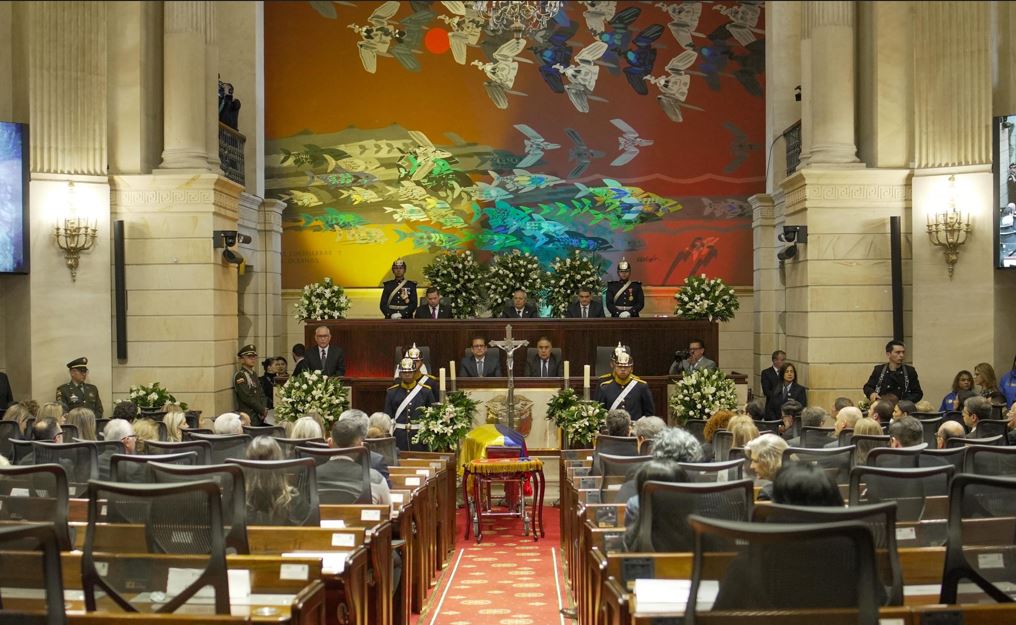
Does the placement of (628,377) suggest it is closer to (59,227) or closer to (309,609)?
(59,227)

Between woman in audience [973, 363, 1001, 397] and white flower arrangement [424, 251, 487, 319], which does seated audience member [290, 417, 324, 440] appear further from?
white flower arrangement [424, 251, 487, 319]

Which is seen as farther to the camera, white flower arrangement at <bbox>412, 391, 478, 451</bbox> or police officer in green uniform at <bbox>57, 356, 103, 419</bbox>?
police officer in green uniform at <bbox>57, 356, 103, 419</bbox>

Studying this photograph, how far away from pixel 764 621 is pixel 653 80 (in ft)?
59.5

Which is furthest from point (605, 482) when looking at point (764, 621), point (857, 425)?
point (764, 621)

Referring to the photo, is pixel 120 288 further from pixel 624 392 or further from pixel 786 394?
pixel 786 394

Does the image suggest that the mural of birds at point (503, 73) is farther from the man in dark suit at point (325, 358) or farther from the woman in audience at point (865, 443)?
the woman in audience at point (865, 443)

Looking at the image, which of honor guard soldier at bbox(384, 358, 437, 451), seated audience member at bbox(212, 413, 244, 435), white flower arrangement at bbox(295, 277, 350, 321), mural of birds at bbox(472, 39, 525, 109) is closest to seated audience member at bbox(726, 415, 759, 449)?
seated audience member at bbox(212, 413, 244, 435)

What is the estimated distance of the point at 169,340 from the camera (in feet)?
50.8

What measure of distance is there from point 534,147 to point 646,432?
13013 mm

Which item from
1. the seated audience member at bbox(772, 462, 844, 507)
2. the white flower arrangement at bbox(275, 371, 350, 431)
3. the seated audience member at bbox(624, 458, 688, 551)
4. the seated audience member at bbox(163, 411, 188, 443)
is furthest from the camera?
the white flower arrangement at bbox(275, 371, 350, 431)

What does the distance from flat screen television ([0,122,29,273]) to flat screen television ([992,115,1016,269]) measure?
40.1 ft

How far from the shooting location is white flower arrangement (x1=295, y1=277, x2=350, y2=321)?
16328 millimetres

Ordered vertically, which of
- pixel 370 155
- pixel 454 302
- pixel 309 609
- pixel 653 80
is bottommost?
pixel 309 609

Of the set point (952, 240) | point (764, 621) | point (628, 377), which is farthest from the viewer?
point (952, 240)
